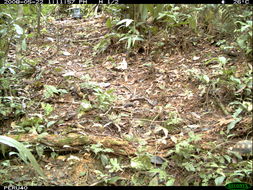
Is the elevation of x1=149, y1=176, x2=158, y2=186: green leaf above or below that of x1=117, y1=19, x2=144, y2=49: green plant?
below

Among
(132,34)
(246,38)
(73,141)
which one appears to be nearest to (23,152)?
(73,141)

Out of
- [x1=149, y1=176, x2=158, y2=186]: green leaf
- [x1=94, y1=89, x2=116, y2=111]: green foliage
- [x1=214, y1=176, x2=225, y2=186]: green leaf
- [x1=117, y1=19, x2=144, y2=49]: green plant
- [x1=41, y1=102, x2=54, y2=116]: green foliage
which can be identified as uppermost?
[x1=117, y1=19, x2=144, y2=49]: green plant

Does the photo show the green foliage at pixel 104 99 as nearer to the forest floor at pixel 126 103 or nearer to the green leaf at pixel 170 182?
the forest floor at pixel 126 103

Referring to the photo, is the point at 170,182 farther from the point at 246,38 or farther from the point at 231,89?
the point at 246,38

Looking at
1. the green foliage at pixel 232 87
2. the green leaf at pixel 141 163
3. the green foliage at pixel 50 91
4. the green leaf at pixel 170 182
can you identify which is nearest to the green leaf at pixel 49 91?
the green foliage at pixel 50 91

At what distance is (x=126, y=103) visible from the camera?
289 centimetres

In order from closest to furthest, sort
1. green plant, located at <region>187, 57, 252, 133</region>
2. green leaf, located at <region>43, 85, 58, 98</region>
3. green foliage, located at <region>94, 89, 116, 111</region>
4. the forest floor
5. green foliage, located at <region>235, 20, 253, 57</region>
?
green foliage, located at <region>235, 20, 253, 57</region>
green plant, located at <region>187, 57, 252, 133</region>
the forest floor
green foliage, located at <region>94, 89, 116, 111</region>
green leaf, located at <region>43, 85, 58, 98</region>

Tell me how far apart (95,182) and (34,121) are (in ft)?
3.05

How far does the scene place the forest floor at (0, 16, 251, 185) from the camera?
84.4 inches

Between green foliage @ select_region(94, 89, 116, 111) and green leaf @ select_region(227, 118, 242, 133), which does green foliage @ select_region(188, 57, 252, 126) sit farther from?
green foliage @ select_region(94, 89, 116, 111)

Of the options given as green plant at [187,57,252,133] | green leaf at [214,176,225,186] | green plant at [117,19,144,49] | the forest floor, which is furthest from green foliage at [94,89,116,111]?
green leaf at [214,176,225,186]

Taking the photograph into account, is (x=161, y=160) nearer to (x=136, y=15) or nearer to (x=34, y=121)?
(x=34, y=121)

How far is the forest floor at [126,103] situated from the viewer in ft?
7.03

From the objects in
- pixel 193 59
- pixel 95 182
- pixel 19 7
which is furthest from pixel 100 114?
pixel 19 7
